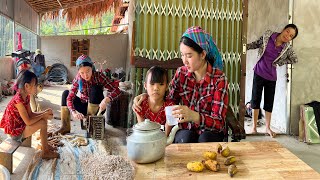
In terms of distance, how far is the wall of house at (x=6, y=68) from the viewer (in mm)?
7871

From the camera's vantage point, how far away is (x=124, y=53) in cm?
1120

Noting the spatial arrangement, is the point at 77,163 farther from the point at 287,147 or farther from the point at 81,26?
the point at 81,26

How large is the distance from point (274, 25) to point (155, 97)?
10.6 feet

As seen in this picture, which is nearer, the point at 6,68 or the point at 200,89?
the point at 200,89

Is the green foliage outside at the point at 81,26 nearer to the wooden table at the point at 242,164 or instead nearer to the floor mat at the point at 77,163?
the floor mat at the point at 77,163

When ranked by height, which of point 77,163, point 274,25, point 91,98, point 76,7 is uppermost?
point 76,7

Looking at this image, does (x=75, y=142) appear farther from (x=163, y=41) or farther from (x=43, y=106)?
(x=43, y=106)

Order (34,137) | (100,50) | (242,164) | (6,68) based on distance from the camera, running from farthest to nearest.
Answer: (100,50) < (6,68) < (34,137) < (242,164)

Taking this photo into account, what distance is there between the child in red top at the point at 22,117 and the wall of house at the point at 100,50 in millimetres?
8012

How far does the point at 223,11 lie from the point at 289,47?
1072mm

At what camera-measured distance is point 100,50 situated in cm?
1112

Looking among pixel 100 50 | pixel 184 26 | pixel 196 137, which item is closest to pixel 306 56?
pixel 184 26

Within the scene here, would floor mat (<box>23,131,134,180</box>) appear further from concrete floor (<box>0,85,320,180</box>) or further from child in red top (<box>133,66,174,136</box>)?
child in red top (<box>133,66,174,136</box>)

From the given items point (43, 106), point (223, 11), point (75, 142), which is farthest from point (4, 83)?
point (223, 11)
